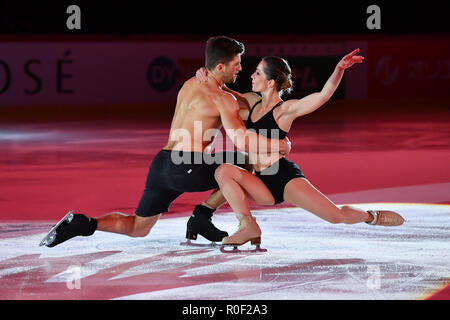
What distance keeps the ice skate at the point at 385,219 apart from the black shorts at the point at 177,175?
1.01 meters

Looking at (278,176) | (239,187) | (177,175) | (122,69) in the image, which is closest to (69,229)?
(177,175)

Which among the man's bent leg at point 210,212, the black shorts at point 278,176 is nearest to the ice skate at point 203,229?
the man's bent leg at point 210,212

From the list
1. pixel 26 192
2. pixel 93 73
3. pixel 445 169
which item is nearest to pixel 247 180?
pixel 26 192

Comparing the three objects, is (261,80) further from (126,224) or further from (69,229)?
(69,229)

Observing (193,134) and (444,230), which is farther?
(444,230)

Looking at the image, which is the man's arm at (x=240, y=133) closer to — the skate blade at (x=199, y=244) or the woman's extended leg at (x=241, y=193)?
the woman's extended leg at (x=241, y=193)

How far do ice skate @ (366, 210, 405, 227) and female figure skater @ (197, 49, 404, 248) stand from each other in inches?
7.2

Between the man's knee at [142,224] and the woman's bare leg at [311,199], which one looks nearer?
the woman's bare leg at [311,199]

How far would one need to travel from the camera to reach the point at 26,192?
819cm

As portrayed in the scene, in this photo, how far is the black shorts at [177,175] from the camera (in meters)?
5.54

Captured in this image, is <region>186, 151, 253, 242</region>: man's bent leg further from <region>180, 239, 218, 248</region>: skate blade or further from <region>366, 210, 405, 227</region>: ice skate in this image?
<region>366, 210, 405, 227</region>: ice skate

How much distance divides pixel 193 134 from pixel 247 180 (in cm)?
47

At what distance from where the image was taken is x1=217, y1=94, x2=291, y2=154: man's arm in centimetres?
547
